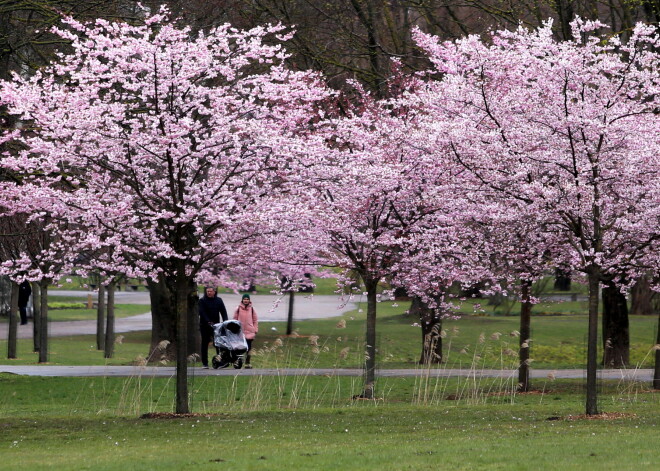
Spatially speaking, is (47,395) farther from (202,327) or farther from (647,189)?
(647,189)

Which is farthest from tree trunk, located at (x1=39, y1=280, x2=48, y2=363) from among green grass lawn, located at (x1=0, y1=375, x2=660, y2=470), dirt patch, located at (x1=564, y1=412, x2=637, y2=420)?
dirt patch, located at (x1=564, y1=412, x2=637, y2=420)

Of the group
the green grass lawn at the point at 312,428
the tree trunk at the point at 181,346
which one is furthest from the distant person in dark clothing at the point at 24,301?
the tree trunk at the point at 181,346

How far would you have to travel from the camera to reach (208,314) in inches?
925

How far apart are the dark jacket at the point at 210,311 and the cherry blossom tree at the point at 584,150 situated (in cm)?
974

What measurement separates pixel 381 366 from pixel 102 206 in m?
10.9

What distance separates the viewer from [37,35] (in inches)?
691

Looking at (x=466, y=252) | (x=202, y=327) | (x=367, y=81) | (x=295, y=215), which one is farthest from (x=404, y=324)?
(x=295, y=215)

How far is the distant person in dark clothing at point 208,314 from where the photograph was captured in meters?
23.3

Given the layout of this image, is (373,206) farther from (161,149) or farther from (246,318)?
(246,318)

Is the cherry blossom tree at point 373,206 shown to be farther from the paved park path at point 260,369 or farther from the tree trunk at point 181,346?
the tree trunk at point 181,346

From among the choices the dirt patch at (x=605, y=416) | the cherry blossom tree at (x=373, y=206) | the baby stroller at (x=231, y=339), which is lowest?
the dirt patch at (x=605, y=416)

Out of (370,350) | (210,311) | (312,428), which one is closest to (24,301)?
(210,311)

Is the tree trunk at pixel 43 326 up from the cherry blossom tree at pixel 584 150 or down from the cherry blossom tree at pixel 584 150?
down

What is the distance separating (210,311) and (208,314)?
8 centimetres
